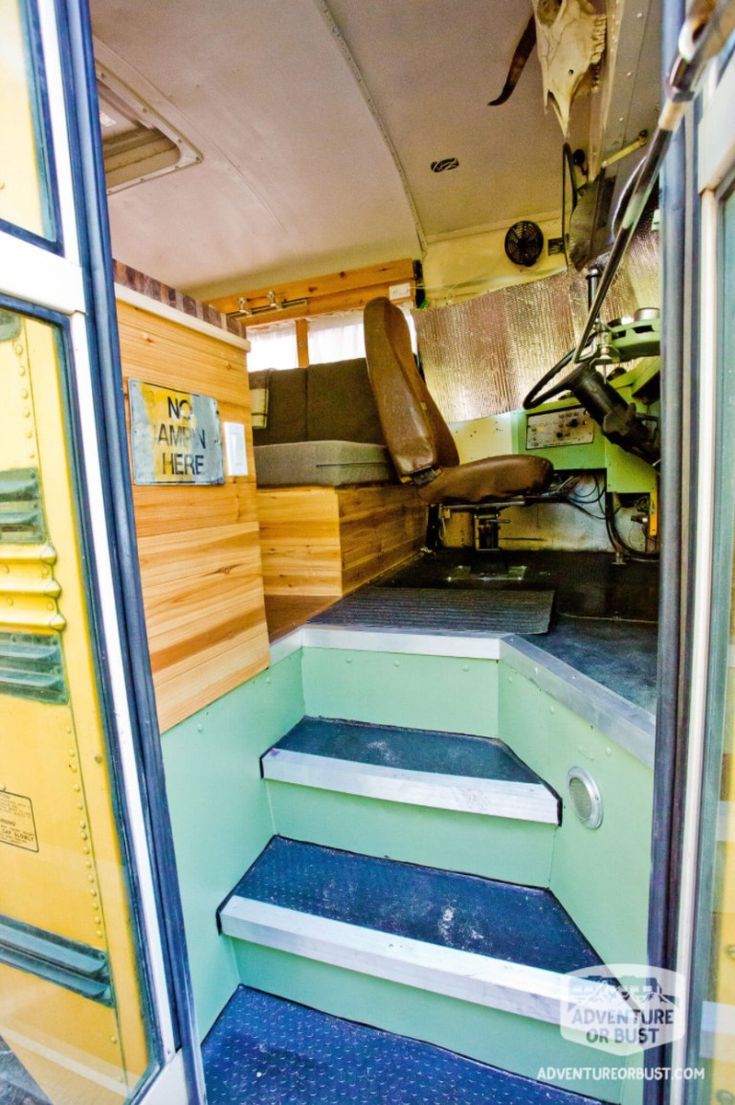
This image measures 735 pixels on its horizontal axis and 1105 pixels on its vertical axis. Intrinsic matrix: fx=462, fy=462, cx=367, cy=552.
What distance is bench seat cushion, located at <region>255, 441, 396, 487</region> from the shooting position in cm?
179

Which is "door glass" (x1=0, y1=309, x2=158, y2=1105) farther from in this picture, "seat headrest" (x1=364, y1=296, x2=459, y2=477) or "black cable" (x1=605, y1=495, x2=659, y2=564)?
"black cable" (x1=605, y1=495, x2=659, y2=564)

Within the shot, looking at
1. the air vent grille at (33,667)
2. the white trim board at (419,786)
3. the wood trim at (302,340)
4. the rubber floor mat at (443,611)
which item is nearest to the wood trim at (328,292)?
the wood trim at (302,340)

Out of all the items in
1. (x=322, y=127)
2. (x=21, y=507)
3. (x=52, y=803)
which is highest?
(x=322, y=127)

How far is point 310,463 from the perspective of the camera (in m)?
1.80

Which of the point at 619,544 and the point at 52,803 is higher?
the point at 619,544

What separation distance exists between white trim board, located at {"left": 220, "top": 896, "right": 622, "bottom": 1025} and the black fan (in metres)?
3.34

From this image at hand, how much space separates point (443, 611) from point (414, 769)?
20.4 inches

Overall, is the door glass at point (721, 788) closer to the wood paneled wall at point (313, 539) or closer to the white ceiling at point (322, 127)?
the wood paneled wall at point (313, 539)

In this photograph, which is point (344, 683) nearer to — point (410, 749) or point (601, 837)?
point (410, 749)

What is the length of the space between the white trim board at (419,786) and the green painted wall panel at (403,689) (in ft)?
0.73

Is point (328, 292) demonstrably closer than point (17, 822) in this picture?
No

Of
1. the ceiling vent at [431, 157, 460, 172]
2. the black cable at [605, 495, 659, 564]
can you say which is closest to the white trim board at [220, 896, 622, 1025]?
the black cable at [605, 495, 659, 564]

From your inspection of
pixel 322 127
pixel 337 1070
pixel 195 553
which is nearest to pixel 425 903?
pixel 337 1070

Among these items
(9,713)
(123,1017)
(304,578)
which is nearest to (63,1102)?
(123,1017)
